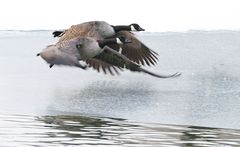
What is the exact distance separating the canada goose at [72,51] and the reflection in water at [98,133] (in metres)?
0.53

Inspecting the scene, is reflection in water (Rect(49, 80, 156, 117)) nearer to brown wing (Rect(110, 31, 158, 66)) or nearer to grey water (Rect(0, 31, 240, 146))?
grey water (Rect(0, 31, 240, 146))

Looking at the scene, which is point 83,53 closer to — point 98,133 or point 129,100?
point 129,100

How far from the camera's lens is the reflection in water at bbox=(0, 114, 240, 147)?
5.07 metres

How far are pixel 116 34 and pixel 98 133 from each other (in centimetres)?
333

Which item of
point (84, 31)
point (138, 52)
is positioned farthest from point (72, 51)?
point (138, 52)

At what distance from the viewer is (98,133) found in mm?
5465

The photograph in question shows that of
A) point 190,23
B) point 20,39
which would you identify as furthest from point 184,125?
point 20,39

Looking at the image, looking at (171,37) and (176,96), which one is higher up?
(171,37)

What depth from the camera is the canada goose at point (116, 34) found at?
8039 millimetres

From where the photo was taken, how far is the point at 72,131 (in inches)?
218

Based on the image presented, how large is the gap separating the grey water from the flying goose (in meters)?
0.41

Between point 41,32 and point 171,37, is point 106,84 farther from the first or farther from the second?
point 41,32

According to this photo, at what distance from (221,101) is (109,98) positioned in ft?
3.86

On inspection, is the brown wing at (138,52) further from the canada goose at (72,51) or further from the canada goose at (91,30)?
the canada goose at (72,51)
